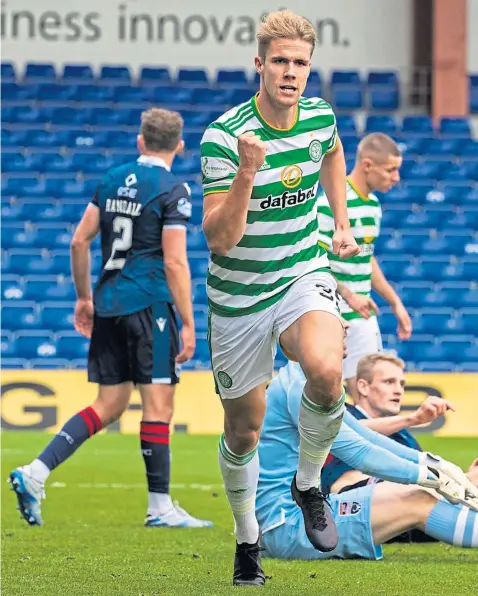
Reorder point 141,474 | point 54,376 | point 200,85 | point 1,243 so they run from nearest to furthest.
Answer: point 141,474
point 54,376
point 1,243
point 200,85

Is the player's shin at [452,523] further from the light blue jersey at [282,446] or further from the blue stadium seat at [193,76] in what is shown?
the blue stadium seat at [193,76]

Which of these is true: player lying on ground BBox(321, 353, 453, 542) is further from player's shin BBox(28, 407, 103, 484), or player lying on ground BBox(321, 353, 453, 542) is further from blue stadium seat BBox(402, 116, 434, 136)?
blue stadium seat BBox(402, 116, 434, 136)

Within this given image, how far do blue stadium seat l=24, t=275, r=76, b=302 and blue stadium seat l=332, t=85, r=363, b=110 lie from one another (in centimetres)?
627

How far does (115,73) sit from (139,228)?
14260mm

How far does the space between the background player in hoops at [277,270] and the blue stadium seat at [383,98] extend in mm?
16228

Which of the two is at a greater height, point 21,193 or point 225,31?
point 225,31

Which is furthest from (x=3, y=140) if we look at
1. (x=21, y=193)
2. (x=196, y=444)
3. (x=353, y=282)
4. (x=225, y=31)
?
(x=353, y=282)

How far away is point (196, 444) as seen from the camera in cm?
1173

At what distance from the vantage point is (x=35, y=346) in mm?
15789

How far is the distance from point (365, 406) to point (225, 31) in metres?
16.2

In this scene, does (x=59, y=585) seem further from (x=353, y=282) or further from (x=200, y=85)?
(x=200, y=85)

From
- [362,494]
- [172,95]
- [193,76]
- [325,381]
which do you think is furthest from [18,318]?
[325,381]

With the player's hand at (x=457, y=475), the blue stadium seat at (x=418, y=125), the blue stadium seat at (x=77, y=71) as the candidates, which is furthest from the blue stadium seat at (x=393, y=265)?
the player's hand at (x=457, y=475)

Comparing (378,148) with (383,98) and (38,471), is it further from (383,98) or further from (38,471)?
(383,98)
